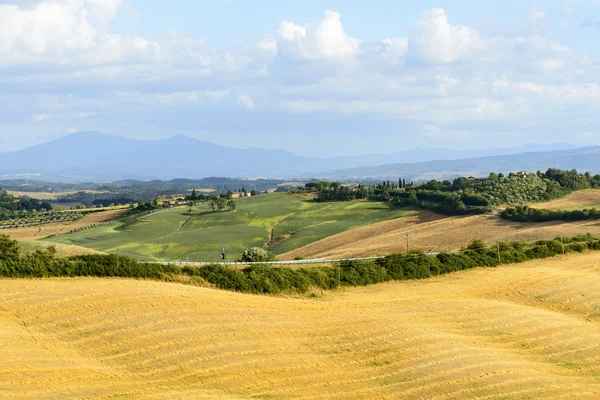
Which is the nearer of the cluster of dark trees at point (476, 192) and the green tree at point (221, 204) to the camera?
the cluster of dark trees at point (476, 192)

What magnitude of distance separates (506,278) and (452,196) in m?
59.4

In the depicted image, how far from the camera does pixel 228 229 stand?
100562 millimetres

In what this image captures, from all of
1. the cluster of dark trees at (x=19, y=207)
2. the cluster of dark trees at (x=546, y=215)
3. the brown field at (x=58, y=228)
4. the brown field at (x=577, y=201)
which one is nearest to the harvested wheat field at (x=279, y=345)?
the cluster of dark trees at (x=546, y=215)

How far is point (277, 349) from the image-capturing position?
29.4 meters

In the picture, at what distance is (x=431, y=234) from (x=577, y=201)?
33.2 m

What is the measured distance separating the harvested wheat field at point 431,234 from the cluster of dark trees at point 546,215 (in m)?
1.73

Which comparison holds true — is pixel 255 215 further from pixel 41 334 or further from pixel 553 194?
pixel 41 334

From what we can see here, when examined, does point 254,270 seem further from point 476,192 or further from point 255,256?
point 476,192

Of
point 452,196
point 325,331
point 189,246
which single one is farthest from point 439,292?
point 452,196

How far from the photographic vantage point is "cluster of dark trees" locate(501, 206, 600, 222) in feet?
282

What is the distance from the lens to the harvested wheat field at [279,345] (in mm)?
25438

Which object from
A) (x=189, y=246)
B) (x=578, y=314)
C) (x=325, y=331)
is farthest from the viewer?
(x=189, y=246)

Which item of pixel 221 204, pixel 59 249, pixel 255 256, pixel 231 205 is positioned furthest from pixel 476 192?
pixel 59 249

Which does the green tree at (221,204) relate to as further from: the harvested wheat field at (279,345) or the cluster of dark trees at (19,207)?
the harvested wheat field at (279,345)
